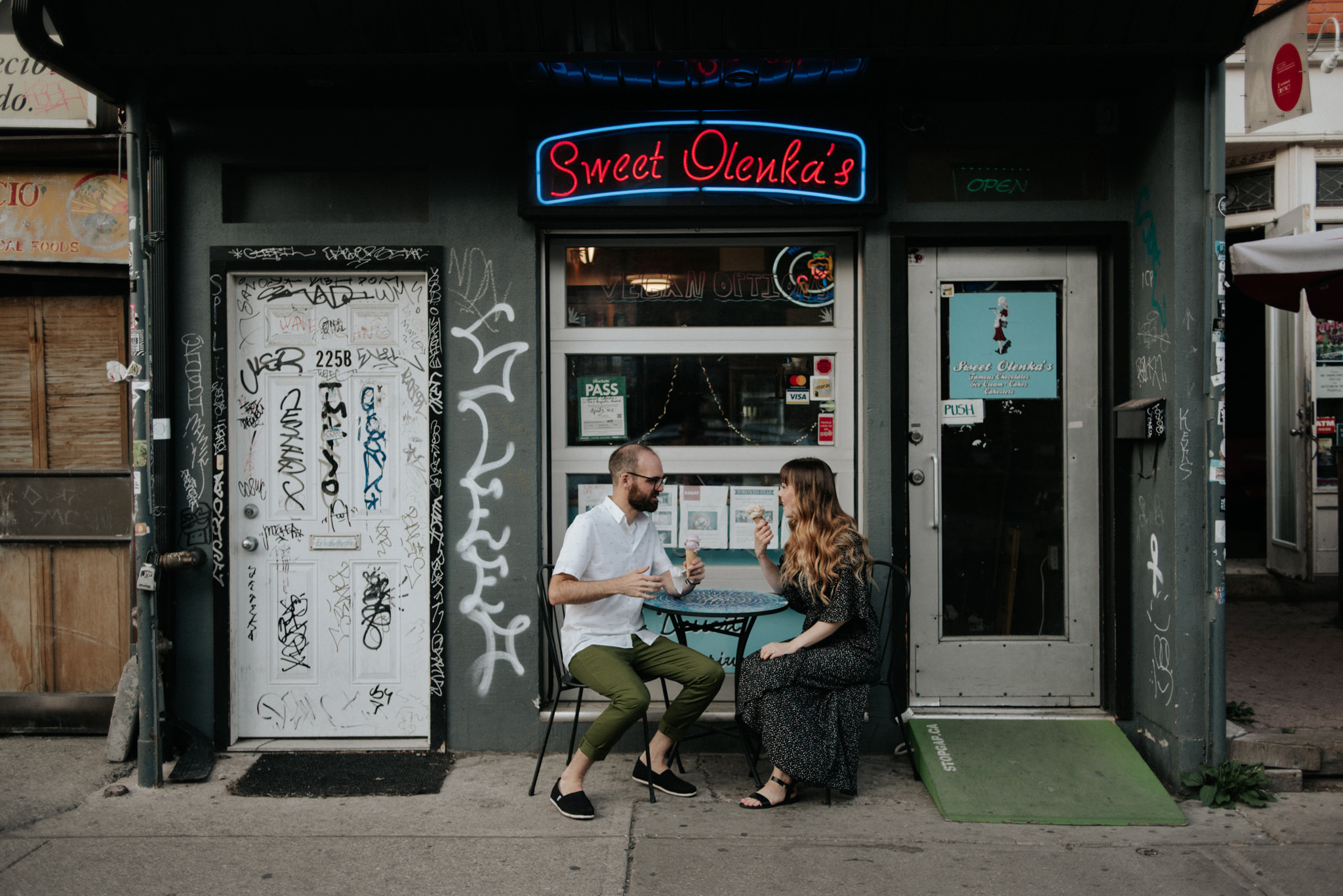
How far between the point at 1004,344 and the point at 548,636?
274 centimetres

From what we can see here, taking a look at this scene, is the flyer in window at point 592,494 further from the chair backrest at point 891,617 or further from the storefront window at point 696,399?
the chair backrest at point 891,617

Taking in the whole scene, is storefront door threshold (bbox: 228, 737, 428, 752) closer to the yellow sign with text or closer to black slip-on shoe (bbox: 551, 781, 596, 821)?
black slip-on shoe (bbox: 551, 781, 596, 821)

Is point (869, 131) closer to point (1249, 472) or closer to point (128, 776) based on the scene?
point (128, 776)

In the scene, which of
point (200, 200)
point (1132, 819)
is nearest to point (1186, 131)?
point (1132, 819)

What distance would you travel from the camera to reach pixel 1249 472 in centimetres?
847

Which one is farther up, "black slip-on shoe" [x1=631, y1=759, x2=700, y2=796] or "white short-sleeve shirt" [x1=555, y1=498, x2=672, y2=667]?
"white short-sleeve shirt" [x1=555, y1=498, x2=672, y2=667]

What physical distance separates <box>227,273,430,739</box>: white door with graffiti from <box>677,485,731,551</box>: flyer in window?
1.33 m

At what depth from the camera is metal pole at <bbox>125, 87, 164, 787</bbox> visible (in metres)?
4.10

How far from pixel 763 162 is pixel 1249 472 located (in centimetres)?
662

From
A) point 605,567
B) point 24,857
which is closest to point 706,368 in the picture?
point 605,567

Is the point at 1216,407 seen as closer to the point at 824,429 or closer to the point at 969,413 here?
the point at 969,413

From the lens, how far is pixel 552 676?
4.64 metres

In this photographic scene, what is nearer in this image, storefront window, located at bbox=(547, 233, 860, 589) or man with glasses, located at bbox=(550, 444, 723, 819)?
man with glasses, located at bbox=(550, 444, 723, 819)

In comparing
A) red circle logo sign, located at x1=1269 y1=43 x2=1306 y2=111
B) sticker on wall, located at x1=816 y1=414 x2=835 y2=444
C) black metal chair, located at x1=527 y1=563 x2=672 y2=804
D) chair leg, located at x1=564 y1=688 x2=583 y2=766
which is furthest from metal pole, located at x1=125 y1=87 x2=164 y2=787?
red circle logo sign, located at x1=1269 y1=43 x2=1306 y2=111
